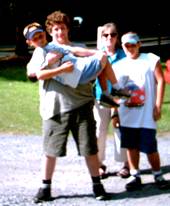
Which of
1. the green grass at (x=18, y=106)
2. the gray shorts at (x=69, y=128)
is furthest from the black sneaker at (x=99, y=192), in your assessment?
the green grass at (x=18, y=106)

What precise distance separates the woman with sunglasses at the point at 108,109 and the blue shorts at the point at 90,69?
38cm

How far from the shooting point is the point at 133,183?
224 inches

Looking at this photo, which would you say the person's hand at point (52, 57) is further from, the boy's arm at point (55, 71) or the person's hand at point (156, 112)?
the person's hand at point (156, 112)

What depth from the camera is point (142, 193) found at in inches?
221

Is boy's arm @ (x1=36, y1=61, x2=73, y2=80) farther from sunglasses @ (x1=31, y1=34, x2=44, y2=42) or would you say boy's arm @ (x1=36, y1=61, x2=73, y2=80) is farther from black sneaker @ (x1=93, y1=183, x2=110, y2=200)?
black sneaker @ (x1=93, y1=183, x2=110, y2=200)

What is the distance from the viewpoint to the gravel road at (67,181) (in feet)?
17.6

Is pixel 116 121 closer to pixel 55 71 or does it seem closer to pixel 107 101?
pixel 107 101


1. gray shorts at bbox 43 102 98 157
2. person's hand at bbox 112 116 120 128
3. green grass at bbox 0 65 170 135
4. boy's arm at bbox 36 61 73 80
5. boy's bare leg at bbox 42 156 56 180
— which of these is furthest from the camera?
green grass at bbox 0 65 170 135

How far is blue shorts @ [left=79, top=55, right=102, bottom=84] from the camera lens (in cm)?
515

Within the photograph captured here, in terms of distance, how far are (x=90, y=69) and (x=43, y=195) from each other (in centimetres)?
127

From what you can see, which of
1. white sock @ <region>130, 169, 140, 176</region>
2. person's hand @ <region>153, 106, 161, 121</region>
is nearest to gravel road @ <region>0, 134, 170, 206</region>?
white sock @ <region>130, 169, 140, 176</region>

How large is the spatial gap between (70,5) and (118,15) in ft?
14.2

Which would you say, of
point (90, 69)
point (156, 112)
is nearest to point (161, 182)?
point (156, 112)

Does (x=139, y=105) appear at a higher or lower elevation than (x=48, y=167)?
higher
